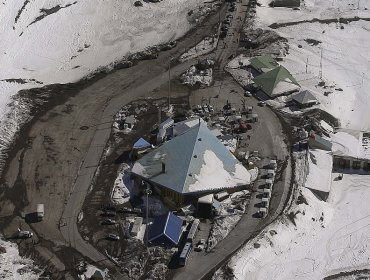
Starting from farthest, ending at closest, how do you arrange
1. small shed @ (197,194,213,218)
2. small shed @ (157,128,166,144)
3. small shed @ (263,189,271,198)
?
1. small shed @ (157,128,166,144)
2. small shed @ (263,189,271,198)
3. small shed @ (197,194,213,218)

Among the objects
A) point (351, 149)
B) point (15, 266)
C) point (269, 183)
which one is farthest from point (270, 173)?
point (15, 266)

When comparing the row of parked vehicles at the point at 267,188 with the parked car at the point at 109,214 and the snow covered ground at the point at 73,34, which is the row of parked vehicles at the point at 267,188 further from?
the snow covered ground at the point at 73,34

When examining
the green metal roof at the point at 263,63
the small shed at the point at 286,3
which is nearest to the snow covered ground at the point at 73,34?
the small shed at the point at 286,3

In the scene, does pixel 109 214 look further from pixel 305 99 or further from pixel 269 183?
pixel 305 99

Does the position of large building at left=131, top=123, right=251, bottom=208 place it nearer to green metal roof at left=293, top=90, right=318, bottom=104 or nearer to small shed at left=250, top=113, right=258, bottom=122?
small shed at left=250, top=113, right=258, bottom=122

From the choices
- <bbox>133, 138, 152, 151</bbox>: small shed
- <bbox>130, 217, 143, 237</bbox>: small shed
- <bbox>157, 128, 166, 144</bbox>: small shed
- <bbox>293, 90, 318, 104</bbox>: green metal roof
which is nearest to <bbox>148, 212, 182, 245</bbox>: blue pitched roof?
<bbox>130, 217, 143, 237</bbox>: small shed

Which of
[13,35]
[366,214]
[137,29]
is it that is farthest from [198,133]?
[13,35]

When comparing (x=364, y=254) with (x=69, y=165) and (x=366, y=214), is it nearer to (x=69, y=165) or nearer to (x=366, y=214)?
(x=366, y=214)
